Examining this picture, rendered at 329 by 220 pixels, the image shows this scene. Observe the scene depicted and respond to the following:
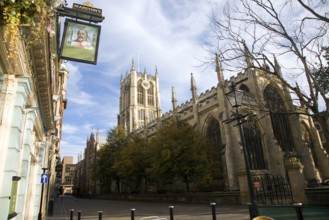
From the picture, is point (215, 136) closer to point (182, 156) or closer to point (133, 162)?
point (182, 156)

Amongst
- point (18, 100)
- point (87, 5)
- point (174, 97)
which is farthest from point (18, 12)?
point (174, 97)

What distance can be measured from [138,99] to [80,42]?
235ft

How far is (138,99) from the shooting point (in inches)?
3061

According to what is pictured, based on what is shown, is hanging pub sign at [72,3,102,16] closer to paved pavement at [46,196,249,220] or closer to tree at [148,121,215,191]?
paved pavement at [46,196,249,220]

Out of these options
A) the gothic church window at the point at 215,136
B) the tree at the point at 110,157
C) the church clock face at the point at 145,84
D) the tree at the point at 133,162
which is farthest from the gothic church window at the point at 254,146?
the church clock face at the point at 145,84

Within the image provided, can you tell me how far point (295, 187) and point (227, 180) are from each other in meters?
14.8

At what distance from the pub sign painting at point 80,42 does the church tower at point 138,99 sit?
64.7m

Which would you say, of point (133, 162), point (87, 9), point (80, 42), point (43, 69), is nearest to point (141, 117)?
point (133, 162)

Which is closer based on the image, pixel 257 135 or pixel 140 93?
pixel 257 135

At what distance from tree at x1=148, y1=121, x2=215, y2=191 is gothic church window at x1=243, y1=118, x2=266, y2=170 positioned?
4.67 metres

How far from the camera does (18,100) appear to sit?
560 centimetres

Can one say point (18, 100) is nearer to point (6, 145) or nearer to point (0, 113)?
point (0, 113)

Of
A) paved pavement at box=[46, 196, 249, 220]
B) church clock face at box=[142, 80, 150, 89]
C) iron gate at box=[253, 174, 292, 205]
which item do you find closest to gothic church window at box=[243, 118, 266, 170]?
iron gate at box=[253, 174, 292, 205]

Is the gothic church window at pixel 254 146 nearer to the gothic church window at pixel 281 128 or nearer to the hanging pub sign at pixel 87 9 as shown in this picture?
the gothic church window at pixel 281 128
